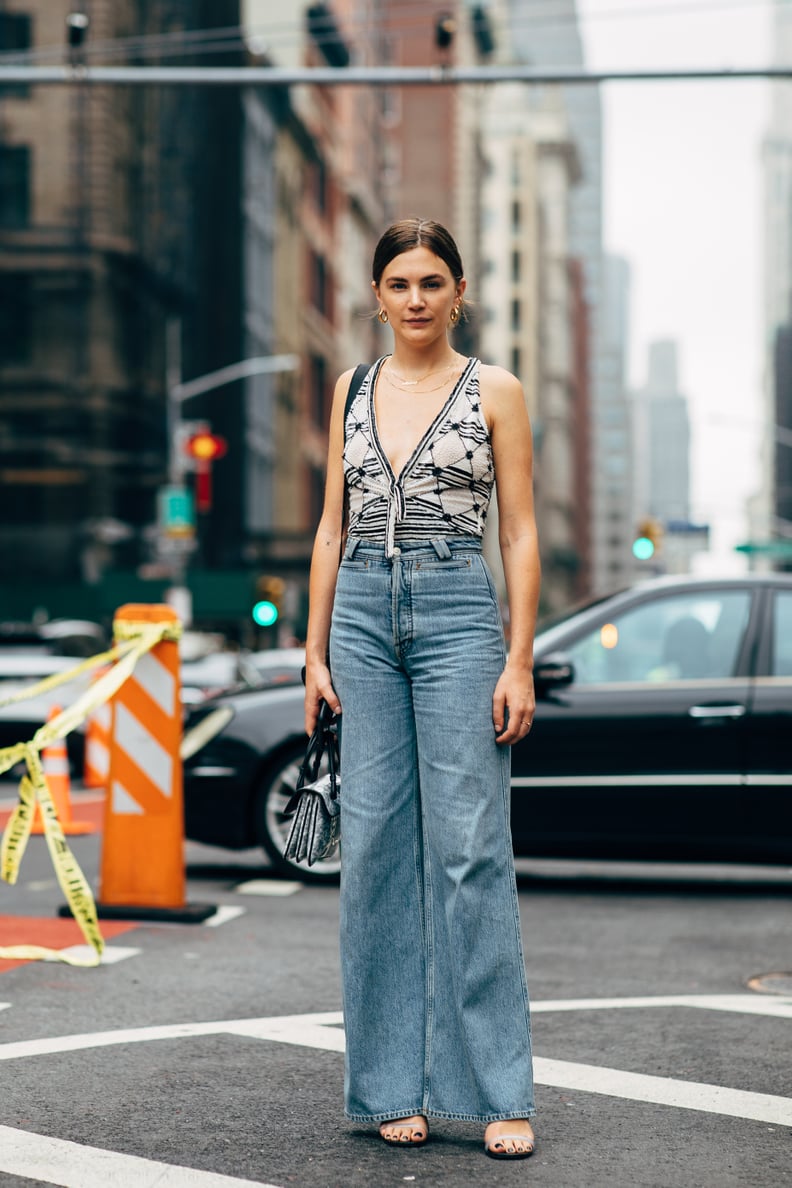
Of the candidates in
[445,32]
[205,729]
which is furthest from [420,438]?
[445,32]

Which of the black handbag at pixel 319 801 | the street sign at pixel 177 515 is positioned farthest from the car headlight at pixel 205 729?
the street sign at pixel 177 515

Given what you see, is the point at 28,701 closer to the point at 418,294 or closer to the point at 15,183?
the point at 418,294

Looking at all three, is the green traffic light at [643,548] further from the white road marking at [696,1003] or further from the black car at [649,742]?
the white road marking at [696,1003]

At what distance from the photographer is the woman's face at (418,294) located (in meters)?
4.24

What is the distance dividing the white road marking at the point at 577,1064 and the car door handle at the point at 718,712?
286 centimetres

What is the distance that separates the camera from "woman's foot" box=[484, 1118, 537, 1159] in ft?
13.3

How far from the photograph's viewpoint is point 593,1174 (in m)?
3.95

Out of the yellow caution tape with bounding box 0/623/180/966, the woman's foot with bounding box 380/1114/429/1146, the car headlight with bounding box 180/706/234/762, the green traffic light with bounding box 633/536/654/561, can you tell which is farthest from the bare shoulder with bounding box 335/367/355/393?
the green traffic light with bounding box 633/536/654/561

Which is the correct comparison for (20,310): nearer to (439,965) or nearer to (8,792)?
(8,792)

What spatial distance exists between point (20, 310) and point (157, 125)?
7.81 meters

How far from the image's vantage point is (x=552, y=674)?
908cm

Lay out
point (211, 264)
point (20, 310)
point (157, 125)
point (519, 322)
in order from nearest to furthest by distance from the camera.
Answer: point (20, 310), point (157, 125), point (211, 264), point (519, 322)

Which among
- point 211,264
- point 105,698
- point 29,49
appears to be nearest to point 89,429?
point 29,49

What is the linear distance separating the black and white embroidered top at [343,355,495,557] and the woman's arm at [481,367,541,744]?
1.4 inches
